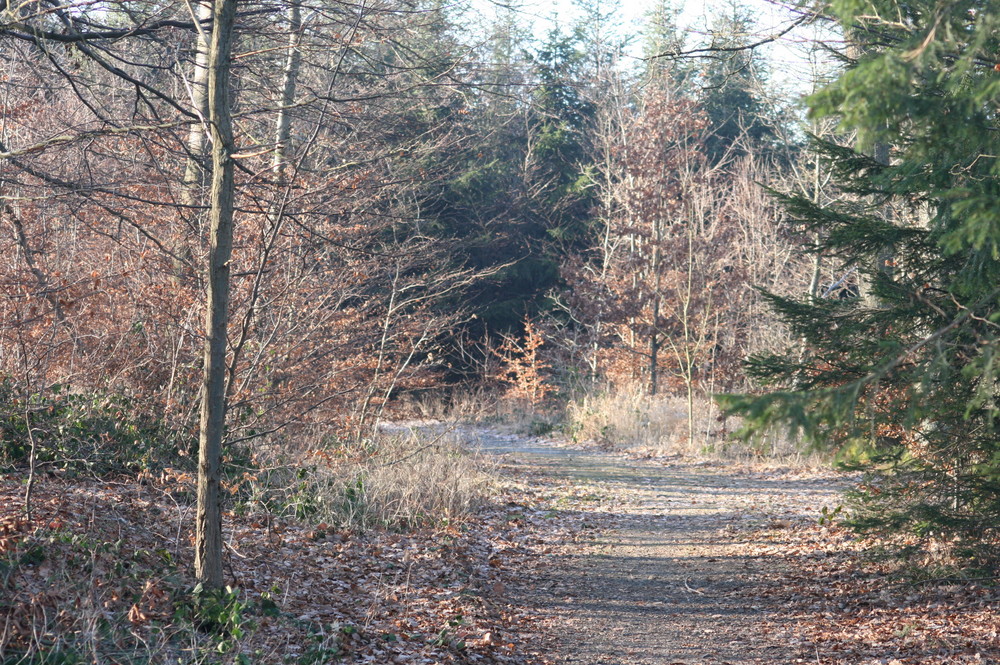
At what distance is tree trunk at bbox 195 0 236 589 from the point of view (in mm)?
4992

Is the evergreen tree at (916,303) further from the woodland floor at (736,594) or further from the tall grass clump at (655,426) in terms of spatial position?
the tall grass clump at (655,426)

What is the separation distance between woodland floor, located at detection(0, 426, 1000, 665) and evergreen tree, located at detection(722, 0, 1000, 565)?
0.77 meters

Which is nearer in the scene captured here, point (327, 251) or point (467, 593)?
point (467, 593)

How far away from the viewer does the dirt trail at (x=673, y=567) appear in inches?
235

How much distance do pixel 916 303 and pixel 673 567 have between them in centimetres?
347

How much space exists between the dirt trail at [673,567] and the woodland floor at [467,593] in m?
0.03

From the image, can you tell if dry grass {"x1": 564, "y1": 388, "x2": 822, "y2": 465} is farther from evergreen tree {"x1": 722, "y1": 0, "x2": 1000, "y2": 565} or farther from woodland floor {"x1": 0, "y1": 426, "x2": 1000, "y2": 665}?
evergreen tree {"x1": 722, "y1": 0, "x2": 1000, "y2": 565}

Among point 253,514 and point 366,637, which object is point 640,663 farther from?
point 253,514

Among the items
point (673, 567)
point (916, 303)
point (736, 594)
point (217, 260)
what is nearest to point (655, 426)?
point (673, 567)

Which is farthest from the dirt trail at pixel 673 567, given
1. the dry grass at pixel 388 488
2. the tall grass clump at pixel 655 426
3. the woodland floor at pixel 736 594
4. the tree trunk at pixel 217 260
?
the tree trunk at pixel 217 260

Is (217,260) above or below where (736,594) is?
above

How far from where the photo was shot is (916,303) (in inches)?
254

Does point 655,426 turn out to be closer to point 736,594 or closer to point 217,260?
point 736,594

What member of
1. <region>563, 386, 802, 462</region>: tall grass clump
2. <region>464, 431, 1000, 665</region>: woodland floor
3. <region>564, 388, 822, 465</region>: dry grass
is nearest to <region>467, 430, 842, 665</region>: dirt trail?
<region>464, 431, 1000, 665</region>: woodland floor
